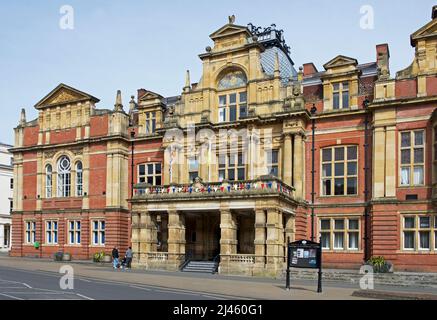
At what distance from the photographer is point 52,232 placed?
44.1 metres

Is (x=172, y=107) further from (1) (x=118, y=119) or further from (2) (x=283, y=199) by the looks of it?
(2) (x=283, y=199)

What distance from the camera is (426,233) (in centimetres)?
2975

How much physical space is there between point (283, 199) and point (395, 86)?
1027cm

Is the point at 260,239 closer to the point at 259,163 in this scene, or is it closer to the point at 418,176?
the point at 259,163

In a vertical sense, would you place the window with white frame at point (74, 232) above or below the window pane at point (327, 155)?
below

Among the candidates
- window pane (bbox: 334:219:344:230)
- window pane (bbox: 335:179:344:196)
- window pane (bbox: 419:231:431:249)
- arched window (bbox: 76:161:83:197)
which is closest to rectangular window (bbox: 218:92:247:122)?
window pane (bbox: 335:179:344:196)

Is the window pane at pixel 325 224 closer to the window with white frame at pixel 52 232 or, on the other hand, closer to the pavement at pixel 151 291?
the pavement at pixel 151 291

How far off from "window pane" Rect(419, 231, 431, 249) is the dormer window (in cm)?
960

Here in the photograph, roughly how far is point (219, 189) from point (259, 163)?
5.36 m

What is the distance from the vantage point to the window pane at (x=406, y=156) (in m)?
30.6

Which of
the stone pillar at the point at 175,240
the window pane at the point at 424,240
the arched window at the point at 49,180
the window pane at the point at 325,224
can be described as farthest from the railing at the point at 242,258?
the arched window at the point at 49,180

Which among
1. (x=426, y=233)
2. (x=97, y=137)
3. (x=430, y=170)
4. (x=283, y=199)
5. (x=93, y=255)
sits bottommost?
(x=93, y=255)

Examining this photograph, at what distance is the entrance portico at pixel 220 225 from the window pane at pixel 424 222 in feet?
25.6
